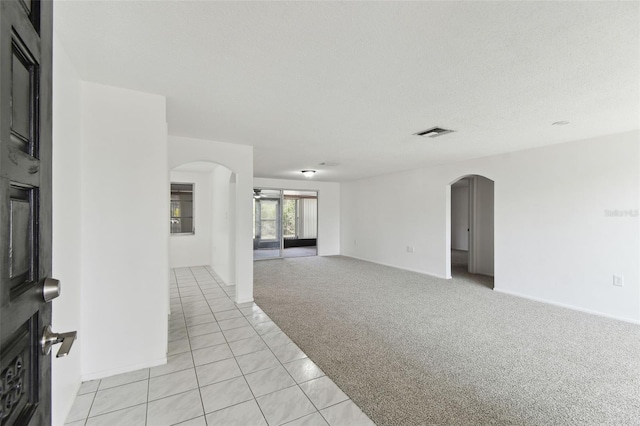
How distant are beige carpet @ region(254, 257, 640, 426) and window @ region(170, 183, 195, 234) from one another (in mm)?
3373

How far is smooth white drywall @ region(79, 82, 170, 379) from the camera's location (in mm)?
2305

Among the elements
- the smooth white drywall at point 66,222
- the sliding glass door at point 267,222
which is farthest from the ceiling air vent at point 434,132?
the sliding glass door at point 267,222

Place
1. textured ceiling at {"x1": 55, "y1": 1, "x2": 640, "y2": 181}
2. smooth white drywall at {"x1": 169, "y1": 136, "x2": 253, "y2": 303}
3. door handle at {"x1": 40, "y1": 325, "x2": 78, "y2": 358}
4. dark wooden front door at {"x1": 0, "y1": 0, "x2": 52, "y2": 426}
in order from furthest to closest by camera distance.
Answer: smooth white drywall at {"x1": 169, "y1": 136, "x2": 253, "y2": 303}, textured ceiling at {"x1": 55, "y1": 1, "x2": 640, "y2": 181}, door handle at {"x1": 40, "y1": 325, "x2": 78, "y2": 358}, dark wooden front door at {"x1": 0, "y1": 0, "x2": 52, "y2": 426}

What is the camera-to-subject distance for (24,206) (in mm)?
709

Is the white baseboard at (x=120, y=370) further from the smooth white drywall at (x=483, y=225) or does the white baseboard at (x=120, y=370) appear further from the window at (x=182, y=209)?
the smooth white drywall at (x=483, y=225)

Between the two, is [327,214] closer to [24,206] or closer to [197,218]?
[197,218]

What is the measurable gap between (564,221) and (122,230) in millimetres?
5365

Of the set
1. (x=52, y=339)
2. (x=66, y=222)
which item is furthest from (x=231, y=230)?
(x=52, y=339)

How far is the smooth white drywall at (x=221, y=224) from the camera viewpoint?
5.22 m

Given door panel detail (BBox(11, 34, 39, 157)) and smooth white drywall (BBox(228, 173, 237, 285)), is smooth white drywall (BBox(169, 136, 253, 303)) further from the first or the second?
door panel detail (BBox(11, 34, 39, 157))

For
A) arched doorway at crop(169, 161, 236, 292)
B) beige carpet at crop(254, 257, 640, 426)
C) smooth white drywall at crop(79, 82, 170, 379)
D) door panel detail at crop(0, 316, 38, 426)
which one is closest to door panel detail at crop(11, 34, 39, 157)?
door panel detail at crop(0, 316, 38, 426)

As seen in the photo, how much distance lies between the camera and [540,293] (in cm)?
436

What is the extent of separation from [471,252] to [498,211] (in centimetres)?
193

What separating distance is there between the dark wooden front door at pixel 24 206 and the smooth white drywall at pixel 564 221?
5297 millimetres
